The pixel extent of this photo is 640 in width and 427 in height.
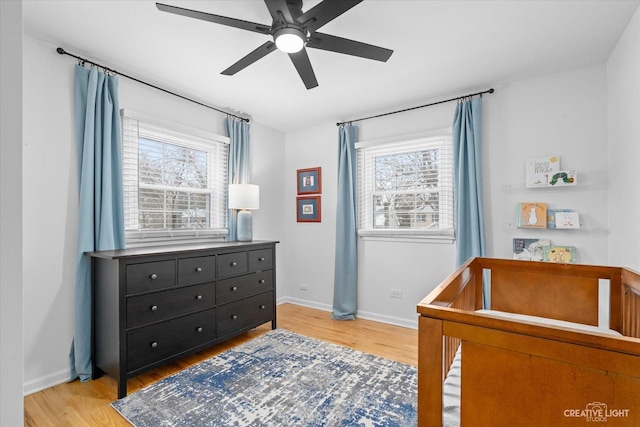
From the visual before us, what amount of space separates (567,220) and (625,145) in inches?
27.1

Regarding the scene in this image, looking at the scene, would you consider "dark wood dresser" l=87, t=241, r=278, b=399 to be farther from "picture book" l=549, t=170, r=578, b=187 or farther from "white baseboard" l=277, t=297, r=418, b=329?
"picture book" l=549, t=170, r=578, b=187

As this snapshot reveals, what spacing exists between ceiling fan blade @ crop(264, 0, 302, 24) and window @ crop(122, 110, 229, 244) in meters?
1.67

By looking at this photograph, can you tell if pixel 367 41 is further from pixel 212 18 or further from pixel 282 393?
pixel 282 393

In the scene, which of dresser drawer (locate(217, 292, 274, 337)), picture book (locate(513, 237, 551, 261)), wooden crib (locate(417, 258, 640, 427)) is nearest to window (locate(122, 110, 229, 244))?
dresser drawer (locate(217, 292, 274, 337))

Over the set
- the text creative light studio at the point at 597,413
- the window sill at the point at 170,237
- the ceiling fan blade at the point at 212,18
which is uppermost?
the ceiling fan blade at the point at 212,18

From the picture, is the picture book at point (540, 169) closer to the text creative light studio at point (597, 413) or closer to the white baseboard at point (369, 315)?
the white baseboard at point (369, 315)

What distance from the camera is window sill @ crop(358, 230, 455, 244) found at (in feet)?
9.96

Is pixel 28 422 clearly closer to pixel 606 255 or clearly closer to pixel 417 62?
pixel 417 62

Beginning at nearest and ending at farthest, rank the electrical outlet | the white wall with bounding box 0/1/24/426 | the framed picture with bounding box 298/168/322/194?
the white wall with bounding box 0/1/24/426
the electrical outlet
the framed picture with bounding box 298/168/322/194

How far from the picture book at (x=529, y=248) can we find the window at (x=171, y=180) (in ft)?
9.32

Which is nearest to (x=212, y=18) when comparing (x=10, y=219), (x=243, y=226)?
(x=10, y=219)

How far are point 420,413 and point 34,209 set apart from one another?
256 cm

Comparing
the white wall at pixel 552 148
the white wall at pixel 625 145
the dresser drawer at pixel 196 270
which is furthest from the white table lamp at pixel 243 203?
the white wall at pixel 625 145

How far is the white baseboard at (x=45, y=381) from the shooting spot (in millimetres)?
1956
